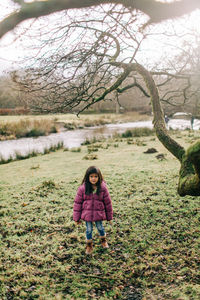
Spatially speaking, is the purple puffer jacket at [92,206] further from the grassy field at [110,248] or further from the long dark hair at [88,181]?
the grassy field at [110,248]

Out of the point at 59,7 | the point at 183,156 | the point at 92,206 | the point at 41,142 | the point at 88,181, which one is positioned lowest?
the point at 92,206

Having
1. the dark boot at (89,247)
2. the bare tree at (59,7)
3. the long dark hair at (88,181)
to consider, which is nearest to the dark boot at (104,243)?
the dark boot at (89,247)

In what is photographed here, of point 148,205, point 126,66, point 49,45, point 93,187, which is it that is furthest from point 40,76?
point 148,205

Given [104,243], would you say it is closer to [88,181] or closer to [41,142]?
[88,181]

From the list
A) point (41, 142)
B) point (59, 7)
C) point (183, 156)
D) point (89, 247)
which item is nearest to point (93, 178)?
point (89, 247)

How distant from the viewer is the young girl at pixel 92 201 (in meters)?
3.24

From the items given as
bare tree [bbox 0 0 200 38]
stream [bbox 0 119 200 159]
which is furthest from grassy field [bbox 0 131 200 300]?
stream [bbox 0 119 200 159]

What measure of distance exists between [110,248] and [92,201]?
2.53 feet

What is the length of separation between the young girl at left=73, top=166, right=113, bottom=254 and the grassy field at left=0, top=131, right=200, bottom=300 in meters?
0.50

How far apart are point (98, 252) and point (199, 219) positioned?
6.20 ft

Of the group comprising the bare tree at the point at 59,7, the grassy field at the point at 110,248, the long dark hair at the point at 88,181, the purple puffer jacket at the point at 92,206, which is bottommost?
the grassy field at the point at 110,248

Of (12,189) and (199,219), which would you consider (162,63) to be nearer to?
(199,219)

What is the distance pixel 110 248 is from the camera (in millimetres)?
3484

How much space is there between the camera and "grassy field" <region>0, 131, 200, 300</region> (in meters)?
2.67
